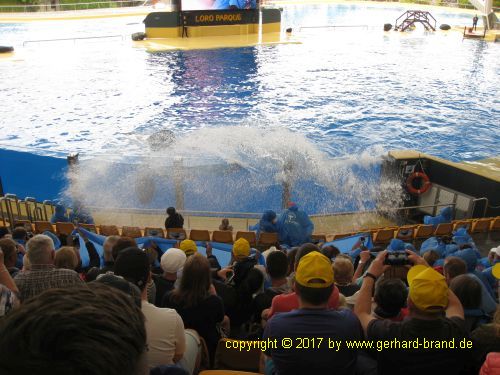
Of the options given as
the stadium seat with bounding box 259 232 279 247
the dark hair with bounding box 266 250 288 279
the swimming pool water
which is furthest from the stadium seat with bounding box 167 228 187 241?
the swimming pool water

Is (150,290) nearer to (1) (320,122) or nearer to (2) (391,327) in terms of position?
(2) (391,327)

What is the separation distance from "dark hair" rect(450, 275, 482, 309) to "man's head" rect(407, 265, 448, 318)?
969 millimetres

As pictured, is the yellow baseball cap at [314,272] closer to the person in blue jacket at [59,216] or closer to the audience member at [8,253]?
the audience member at [8,253]

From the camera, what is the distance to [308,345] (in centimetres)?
244

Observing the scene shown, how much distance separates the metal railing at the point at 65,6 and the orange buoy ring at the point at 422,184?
133ft

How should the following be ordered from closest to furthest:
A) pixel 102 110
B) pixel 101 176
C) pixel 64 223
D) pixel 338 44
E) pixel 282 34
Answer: pixel 64 223 → pixel 101 176 → pixel 102 110 → pixel 338 44 → pixel 282 34

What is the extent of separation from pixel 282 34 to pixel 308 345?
35.1 m

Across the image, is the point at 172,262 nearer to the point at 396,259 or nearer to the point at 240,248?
the point at 240,248

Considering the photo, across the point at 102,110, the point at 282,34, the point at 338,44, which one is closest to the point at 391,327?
the point at 102,110

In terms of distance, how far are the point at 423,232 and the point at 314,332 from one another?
600 cm

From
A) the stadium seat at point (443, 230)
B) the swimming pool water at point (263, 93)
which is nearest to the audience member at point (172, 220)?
the stadium seat at point (443, 230)

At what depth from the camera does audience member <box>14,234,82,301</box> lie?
304 cm

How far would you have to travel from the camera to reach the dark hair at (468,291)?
3494mm

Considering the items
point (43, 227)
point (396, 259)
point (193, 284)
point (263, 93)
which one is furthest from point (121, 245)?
point (263, 93)
